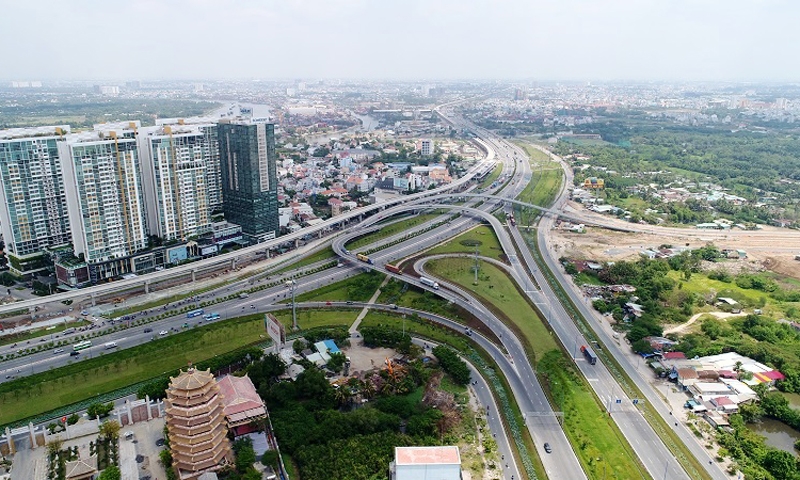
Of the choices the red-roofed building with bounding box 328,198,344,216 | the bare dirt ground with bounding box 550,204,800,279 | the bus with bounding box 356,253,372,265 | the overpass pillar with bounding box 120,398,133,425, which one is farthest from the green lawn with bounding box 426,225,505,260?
the overpass pillar with bounding box 120,398,133,425

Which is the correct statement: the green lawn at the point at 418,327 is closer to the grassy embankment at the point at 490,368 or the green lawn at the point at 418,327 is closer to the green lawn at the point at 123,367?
the grassy embankment at the point at 490,368

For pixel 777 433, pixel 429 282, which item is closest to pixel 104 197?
pixel 429 282

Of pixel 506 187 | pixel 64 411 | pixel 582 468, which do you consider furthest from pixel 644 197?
pixel 64 411

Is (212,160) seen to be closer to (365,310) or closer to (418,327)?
(365,310)

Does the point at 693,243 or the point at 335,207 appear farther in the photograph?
the point at 335,207

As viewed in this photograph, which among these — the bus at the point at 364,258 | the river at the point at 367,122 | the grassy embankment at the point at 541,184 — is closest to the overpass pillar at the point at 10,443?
the bus at the point at 364,258

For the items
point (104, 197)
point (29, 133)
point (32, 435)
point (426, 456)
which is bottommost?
point (32, 435)

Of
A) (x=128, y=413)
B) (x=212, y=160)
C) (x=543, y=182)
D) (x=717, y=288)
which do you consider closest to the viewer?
(x=128, y=413)
